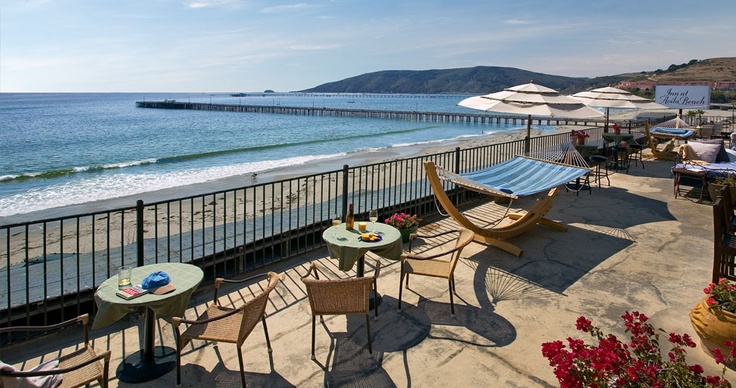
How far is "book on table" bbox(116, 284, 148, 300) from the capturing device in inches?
136

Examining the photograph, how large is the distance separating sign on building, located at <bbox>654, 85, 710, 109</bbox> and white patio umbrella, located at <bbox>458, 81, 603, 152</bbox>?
12.9 metres

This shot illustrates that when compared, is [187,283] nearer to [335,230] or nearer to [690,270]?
[335,230]

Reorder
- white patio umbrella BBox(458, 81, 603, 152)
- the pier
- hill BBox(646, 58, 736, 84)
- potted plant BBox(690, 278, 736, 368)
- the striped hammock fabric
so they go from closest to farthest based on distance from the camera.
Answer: potted plant BBox(690, 278, 736, 368), the striped hammock fabric, white patio umbrella BBox(458, 81, 603, 152), the pier, hill BBox(646, 58, 736, 84)

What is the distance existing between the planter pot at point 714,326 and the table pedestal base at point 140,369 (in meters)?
4.09

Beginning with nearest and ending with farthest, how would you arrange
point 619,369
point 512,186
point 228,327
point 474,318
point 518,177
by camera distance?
1. point 619,369
2. point 228,327
3. point 474,318
4. point 512,186
5. point 518,177

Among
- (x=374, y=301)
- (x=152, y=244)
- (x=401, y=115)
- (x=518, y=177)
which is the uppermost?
(x=401, y=115)

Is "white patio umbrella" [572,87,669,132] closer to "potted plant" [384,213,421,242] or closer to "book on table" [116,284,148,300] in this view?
"potted plant" [384,213,421,242]

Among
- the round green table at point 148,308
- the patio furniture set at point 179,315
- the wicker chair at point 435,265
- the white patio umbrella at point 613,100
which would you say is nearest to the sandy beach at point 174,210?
the round green table at point 148,308

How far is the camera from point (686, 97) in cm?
2023

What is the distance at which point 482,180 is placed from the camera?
7.53 metres

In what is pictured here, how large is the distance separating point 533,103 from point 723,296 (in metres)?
6.80

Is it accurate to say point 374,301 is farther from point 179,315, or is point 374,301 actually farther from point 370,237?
point 179,315

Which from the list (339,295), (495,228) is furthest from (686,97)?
(339,295)

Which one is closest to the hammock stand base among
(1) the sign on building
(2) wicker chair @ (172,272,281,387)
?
(2) wicker chair @ (172,272,281,387)
